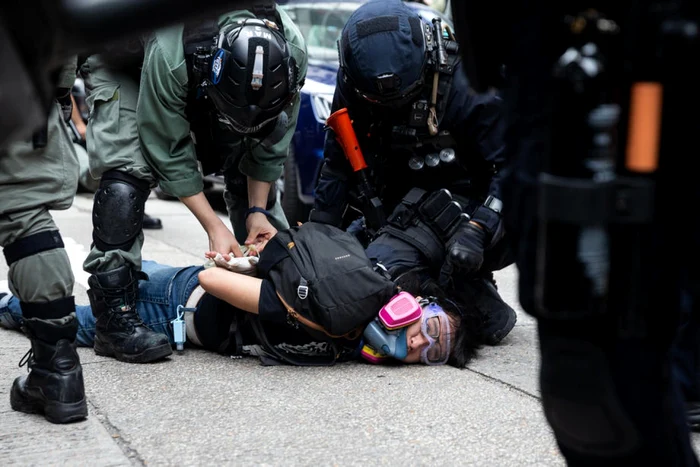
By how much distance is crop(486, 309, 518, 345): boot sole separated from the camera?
3438mm

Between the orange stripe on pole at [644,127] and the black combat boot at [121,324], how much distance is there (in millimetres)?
2245

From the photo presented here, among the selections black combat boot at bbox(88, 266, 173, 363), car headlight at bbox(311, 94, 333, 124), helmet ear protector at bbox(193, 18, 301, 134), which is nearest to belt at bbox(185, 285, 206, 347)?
black combat boot at bbox(88, 266, 173, 363)

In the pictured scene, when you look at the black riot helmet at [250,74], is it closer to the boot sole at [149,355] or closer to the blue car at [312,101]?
the boot sole at [149,355]

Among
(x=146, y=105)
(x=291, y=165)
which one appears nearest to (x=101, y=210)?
(x=146, y=105)

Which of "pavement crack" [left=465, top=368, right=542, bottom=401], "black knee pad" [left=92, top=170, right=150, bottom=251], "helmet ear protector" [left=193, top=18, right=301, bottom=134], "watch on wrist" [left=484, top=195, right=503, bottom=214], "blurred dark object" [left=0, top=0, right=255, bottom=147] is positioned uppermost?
"blurred dark object" [left=0, top=0, right=255, bottom=147]

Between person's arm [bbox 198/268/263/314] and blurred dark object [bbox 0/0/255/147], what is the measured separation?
2.01 metres

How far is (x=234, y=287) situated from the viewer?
2.95 meters

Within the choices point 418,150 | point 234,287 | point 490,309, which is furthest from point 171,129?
point 490,309

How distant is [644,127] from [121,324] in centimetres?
235

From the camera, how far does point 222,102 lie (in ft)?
9.86

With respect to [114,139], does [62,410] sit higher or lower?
lower

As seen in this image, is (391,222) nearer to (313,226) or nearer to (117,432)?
(313,226)

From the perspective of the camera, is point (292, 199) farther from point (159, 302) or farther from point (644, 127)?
point (644, 127)

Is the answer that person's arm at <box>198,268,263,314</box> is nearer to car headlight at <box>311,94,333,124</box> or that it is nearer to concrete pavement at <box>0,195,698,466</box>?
concrete pavement at <box>0,195,698,466</box>
